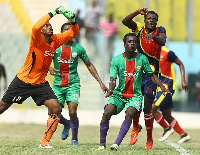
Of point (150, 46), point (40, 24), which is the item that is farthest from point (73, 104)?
point (40, 24)

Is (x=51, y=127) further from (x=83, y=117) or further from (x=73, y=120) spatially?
(x=83, y=117)

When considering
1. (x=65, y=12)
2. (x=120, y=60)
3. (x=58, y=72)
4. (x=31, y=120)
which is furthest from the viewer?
(x=31, y=120)

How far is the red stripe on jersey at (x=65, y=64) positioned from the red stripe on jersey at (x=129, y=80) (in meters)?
2.14

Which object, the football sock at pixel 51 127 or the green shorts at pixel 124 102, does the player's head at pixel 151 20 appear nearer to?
the green shorts at pixel 124 102

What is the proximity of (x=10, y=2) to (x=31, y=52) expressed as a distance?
53.6 feet

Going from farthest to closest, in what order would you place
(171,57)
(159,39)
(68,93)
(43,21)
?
(171,57), (68,93), (159,39), (43,21)

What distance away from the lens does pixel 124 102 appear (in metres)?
11.4

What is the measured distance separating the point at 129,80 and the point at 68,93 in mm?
2159

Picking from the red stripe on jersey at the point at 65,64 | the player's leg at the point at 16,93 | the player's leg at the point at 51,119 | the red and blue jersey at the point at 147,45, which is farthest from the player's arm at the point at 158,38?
the red stripe on jersey at the point at 65,64

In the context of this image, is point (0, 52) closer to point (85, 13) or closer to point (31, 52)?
point (85, 13)

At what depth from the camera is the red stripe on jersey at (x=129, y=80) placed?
11.4m

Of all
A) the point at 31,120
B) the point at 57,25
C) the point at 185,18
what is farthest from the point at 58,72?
the point at 57,25

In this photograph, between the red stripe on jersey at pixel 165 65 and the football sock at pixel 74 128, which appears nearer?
the football sock at pixel 74 128

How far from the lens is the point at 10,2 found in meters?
26.9
